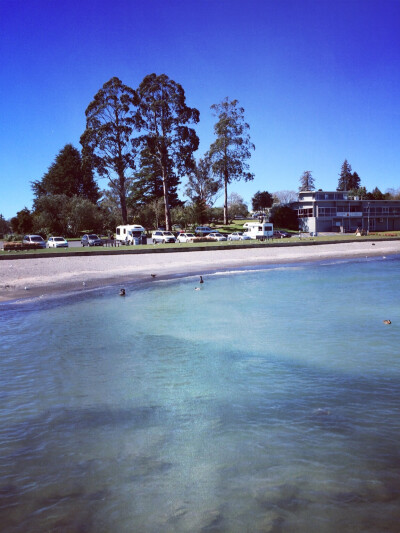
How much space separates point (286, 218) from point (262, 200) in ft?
72.6

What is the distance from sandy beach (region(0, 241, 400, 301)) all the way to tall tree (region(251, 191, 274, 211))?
60234 mm

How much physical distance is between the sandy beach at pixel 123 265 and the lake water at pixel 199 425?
22.8 ft

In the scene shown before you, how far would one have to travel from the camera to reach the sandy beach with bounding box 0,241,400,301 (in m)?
20.0

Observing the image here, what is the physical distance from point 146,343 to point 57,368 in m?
2.60

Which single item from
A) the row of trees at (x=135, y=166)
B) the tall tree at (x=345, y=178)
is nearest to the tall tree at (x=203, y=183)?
the row of trees at (x=135, y=166)

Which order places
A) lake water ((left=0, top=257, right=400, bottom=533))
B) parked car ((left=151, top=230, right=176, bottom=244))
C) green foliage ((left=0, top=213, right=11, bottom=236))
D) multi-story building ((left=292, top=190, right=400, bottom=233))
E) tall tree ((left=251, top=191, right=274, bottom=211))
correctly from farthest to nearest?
tall tree ((left=251, top=191, right=274, bottom=211))
green foliage ((left=0, top=213, right=11, bottom=236))
multi-story building ((left=292, top=190, right=400, bottom=233))
parked car ((left=151, top=230, right=176, bottom=244))
lake water ((left=0, top=257, right=400, bottom=533))

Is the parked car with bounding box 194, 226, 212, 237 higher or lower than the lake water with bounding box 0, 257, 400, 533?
higher

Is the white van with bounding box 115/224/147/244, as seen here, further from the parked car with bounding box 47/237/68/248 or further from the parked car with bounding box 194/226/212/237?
the parked car with bounding box 194/226/212/237

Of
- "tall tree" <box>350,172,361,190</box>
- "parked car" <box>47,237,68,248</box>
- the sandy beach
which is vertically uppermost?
"tall tree" <box>350,172,361,190</box>

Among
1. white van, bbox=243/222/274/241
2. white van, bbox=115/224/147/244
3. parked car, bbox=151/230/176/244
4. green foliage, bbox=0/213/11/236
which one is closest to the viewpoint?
white van, bbox=115/224/147/244

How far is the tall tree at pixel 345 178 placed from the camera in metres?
136

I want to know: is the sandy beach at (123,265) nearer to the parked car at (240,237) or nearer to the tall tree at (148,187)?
the parked car at (240,237)

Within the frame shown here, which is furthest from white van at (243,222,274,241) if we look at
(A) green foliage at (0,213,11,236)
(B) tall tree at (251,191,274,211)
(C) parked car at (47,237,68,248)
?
(A) green foliage at (0,213,11,236)

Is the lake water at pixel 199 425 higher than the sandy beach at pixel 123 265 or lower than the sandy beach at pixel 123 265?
lower
